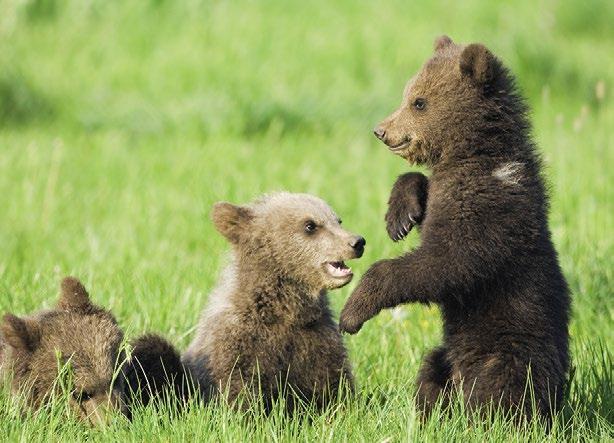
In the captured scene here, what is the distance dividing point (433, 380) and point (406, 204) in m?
0.82

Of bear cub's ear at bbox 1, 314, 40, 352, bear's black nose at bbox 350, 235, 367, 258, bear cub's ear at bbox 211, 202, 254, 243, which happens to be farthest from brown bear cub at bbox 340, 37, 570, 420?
bear cub's ear at bbox 1, 314, 40, 352

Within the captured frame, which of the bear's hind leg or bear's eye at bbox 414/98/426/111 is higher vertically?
bear's eye at bbox 414/98/426/111

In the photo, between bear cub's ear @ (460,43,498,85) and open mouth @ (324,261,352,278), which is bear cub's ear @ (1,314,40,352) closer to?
open mouth @ (324,261,352,278)

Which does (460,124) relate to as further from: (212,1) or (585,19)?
(585,19)

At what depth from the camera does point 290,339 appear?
5.84m

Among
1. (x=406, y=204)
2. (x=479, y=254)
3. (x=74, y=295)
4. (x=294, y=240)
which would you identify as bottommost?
(x=74, y=295)

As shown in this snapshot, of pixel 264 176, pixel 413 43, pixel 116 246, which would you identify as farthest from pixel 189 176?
pixel 413 43

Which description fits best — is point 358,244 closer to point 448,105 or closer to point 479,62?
point 448,105

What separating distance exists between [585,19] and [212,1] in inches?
222

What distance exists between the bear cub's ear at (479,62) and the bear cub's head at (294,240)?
0.96 metres

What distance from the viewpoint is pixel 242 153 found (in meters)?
11.5

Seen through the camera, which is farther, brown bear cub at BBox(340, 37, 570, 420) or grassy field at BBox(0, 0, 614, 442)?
grassy field at BBox(0, 0, 614, 442)

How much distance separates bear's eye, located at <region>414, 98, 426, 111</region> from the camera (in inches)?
225

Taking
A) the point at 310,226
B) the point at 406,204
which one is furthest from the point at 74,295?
the point at 406,204
